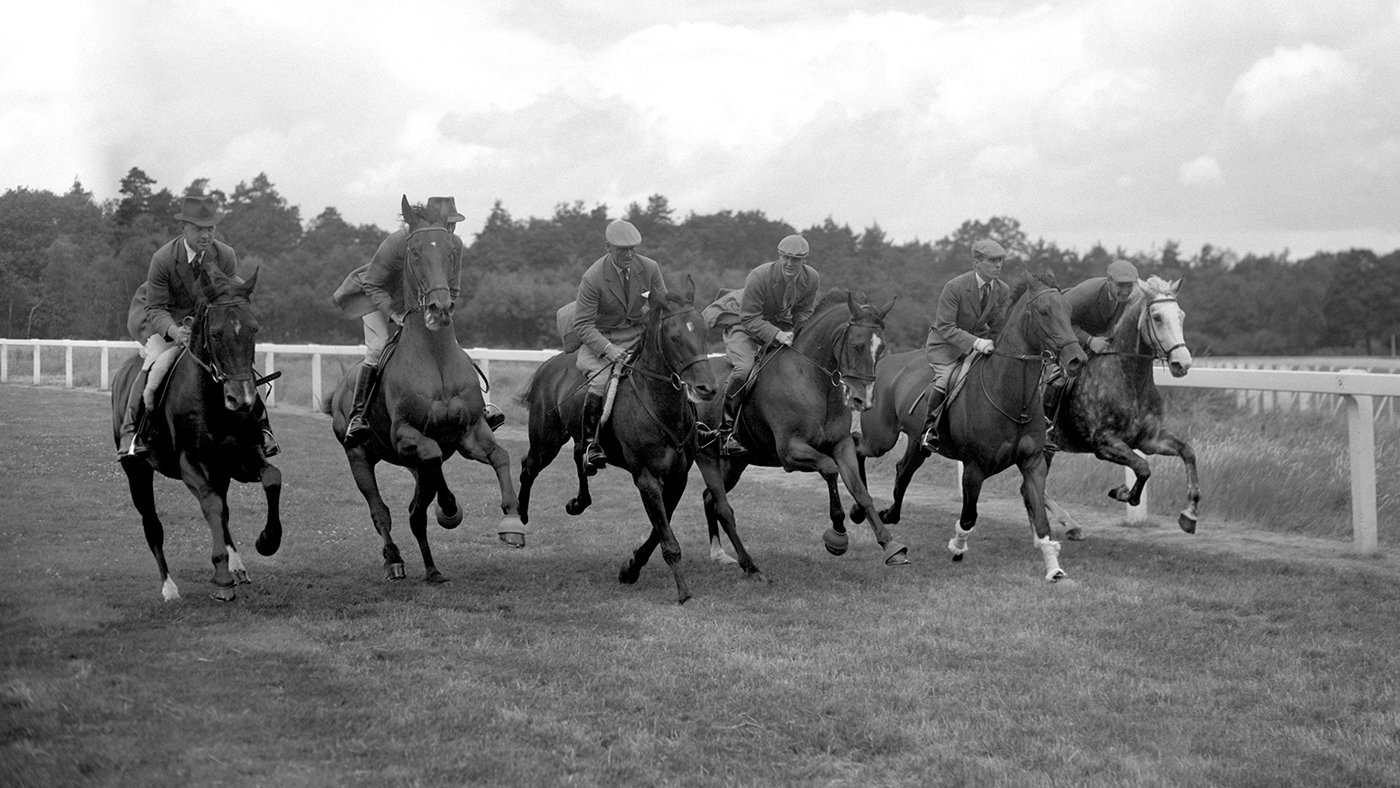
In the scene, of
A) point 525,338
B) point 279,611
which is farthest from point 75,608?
point 525,338

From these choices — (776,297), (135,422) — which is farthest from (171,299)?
(776,297)

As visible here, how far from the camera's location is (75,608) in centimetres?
795

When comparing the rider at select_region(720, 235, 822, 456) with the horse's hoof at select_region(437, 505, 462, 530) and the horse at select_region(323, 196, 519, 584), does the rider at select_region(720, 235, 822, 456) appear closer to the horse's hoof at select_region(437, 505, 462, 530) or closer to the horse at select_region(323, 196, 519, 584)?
the horse at select_region(323, 196, 519, 584)

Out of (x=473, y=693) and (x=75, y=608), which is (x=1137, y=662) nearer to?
(x=473, y=693)

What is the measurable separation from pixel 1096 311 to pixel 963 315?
154cm

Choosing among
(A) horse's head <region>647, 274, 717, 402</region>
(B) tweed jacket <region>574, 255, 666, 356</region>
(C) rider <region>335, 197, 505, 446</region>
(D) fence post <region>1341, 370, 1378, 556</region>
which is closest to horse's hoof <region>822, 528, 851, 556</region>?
(A) horse's head <region>647, 274, 717, 402</region>

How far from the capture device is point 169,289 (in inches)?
356

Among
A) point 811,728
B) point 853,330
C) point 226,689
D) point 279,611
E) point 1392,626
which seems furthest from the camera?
point 853,330

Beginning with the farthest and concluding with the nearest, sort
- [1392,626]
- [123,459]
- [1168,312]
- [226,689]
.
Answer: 1. [1168,312]
2. [123,459]
3. [1392,626]
4. [226,689]

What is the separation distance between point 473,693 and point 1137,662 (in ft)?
11.2

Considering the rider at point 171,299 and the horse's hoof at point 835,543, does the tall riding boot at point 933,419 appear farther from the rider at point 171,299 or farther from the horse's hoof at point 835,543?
the rider at point 171,299

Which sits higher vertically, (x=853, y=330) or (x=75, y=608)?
(x=853, y=330)

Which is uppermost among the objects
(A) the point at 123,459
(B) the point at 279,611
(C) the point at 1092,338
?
(C) the point at 1092,338

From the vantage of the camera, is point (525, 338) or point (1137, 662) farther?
point (525, 338)
